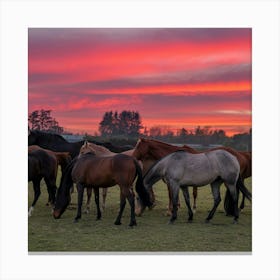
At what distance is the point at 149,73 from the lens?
9242mm

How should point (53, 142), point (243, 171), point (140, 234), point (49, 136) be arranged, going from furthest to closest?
point (53, 142), point (49, 136), point (243, 171), point (140, 234)

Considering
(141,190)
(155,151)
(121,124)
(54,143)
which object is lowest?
(141,190)

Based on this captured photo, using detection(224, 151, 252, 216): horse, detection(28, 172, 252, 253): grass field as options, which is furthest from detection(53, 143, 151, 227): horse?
detection(224, 151, 252, 216): horse

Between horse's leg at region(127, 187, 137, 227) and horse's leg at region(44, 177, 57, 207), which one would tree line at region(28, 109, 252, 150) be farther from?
horse's leg at region(127, 187, 137, 227)

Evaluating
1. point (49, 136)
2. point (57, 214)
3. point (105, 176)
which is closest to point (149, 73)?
point (105, 176)

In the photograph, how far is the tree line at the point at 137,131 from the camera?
9.37 metres

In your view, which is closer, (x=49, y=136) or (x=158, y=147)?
(x=158, y=147)

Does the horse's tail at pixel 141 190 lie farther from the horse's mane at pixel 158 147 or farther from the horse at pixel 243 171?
the horse at pixel 243 171

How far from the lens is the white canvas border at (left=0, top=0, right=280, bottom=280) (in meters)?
7.79

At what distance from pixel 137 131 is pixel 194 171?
5.33 feet

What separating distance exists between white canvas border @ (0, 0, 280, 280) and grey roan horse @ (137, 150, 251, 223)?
100 cm
